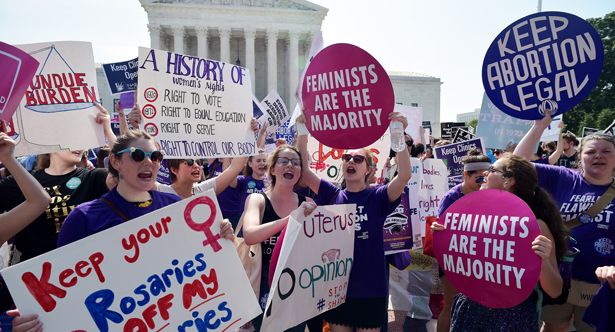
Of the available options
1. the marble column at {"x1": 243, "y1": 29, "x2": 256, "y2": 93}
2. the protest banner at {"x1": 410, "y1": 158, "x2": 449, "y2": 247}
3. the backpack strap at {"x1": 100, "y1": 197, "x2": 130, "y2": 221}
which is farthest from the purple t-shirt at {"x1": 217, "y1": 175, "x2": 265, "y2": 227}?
the marble column at {"x1": 243, "y1": 29, "x2": 256, "y2": 93}

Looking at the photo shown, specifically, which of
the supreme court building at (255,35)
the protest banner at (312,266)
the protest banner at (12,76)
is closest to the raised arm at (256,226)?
the protest banner at (312,266)

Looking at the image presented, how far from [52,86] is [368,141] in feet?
8.73

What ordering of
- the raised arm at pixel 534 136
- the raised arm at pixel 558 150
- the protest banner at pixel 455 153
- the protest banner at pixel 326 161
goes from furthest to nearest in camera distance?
the protest banner at pixel 455 153
the raised arm at pixel 558 150
the protest banner at pixel 326 161
the raised arm at pixel 534 136

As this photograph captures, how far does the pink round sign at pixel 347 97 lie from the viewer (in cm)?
322

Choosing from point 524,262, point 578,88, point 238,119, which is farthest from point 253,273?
point 578,88

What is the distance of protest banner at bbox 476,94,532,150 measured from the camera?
22.7ft

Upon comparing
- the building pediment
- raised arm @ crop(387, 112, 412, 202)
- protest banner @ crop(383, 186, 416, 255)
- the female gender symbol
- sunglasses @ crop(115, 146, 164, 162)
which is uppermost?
the building pediment

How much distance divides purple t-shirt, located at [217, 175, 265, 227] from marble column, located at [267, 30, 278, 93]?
43.4 meters

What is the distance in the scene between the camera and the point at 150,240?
229 cm

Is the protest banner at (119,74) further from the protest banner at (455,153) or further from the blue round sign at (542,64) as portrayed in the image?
the blue round sign at (542,64)

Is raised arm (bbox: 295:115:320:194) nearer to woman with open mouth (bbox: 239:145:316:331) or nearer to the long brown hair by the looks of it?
woman with open mouth (bbox: 239:145:316:331)

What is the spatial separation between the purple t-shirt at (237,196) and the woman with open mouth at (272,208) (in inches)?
81.1

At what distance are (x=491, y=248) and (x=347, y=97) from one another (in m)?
1.47

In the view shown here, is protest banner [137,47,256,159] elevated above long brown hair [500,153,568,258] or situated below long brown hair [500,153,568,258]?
above
